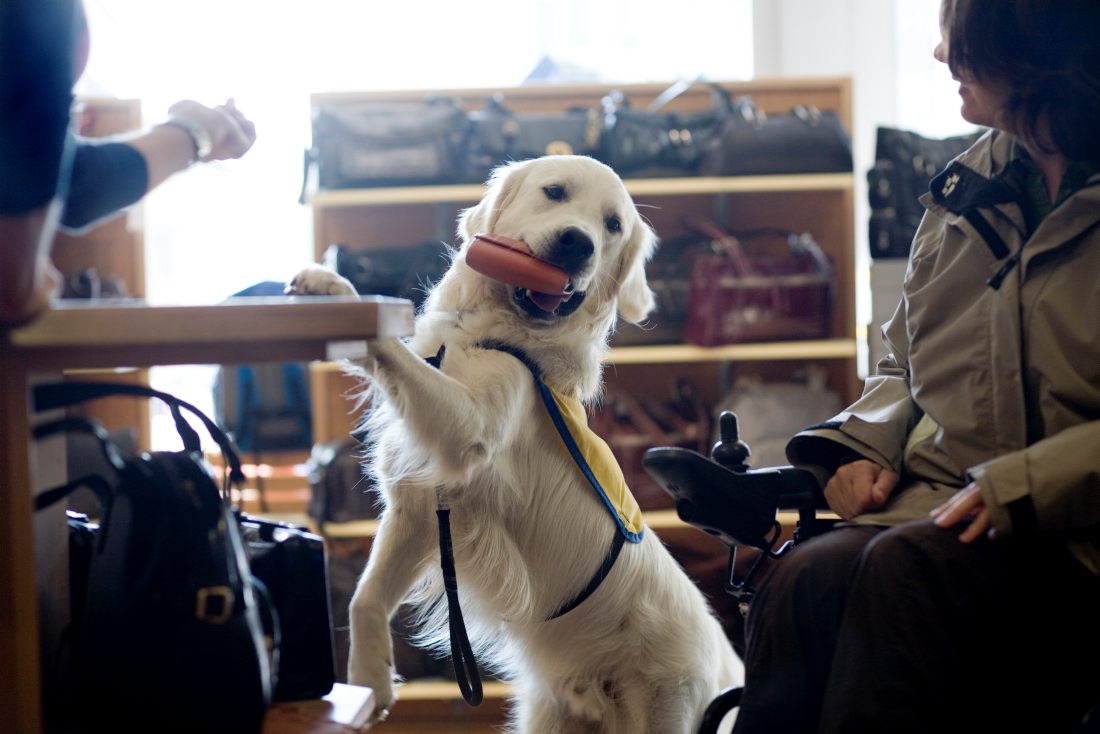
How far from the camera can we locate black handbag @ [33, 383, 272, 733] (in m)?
0.88

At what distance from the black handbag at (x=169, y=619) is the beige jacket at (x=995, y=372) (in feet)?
2.59

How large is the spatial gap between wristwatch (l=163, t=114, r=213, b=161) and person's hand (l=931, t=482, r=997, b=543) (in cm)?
91

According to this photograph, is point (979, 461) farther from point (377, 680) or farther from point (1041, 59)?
point (377, 680)

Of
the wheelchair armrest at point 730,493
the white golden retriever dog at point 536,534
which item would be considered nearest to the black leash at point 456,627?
the white golden retriever dog at point 536,534

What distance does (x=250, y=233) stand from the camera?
4207 millimetres

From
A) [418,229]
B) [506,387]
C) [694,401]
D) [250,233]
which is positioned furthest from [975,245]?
[250,233]

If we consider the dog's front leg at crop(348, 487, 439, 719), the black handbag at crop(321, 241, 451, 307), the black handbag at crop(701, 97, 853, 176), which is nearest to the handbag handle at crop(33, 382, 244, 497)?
the dog's front leg at crop(348, 487, 439, 719)

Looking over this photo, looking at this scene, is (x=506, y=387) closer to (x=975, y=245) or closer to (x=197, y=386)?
(x=975, y=245)

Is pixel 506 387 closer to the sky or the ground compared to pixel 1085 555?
closer to the sky

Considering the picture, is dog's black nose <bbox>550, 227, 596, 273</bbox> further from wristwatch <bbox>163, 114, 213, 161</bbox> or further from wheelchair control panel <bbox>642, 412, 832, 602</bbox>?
wristwatch <bbox>163, 114, 213, 161</bbox>

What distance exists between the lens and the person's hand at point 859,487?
1.31 metres

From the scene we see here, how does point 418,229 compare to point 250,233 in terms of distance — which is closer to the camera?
point 418,229

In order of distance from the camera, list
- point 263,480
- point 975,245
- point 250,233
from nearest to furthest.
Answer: point 975,245
point 263,480
point 250,233

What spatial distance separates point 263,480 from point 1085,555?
3.36m
